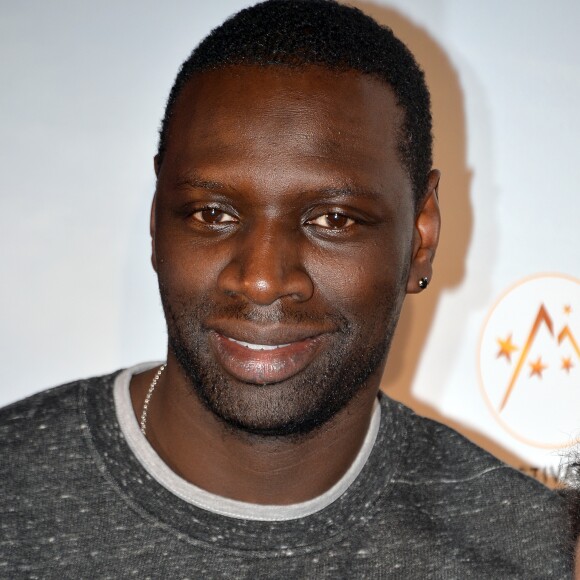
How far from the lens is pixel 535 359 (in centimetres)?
223

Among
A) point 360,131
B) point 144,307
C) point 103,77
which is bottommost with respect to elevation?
point 144,307

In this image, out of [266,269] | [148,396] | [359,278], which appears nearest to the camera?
[266,269]

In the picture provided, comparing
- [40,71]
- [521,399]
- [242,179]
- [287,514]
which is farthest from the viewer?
[521,399]

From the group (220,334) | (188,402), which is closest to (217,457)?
(188,402)

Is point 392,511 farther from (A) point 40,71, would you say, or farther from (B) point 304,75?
(A) point 40,71

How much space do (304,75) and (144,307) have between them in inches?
32.5

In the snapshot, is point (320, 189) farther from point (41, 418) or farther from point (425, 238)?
point (41, 418)

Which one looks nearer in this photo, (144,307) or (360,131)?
(360,131)

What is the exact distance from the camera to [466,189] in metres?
2.27

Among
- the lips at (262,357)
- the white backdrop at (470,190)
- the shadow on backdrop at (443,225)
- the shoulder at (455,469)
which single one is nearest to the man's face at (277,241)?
the lips at (262,357)

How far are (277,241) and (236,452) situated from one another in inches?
13.0

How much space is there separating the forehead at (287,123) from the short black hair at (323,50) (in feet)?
0.07

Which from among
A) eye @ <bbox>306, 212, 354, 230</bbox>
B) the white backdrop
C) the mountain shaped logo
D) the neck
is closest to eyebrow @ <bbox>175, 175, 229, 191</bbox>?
Result: eye @ <bbox>306, 212, 354, 230</bbox>

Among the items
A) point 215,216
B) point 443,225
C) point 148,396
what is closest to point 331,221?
point 215,216
